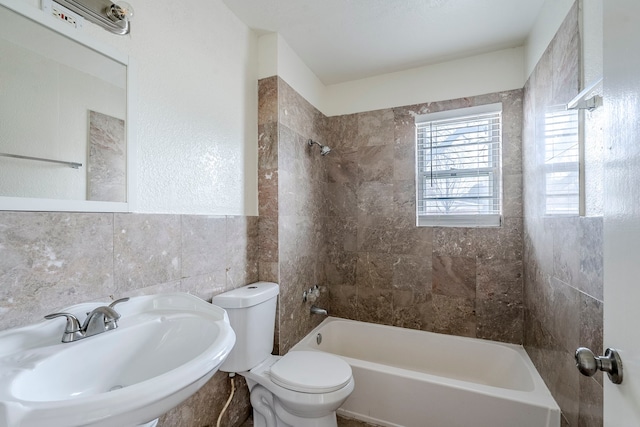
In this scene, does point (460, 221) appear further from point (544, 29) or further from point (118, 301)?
point (118, 301)

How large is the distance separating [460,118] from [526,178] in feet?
2.20

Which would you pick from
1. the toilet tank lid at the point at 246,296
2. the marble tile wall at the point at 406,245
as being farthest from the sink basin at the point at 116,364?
the marble tile wall at the point at 406,245

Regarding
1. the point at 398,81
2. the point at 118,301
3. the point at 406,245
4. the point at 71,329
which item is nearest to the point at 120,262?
the point at 118,301

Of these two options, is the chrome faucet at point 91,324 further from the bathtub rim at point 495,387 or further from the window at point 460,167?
the window at point 460,167

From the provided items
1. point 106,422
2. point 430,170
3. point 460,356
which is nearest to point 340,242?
point 430,170

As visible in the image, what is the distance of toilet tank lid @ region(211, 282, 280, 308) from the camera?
1.40 metres

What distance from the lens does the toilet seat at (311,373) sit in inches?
52.4

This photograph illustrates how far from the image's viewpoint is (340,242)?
244 centimetres

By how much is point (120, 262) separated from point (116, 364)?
1.21 ft

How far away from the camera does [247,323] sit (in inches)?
56.6

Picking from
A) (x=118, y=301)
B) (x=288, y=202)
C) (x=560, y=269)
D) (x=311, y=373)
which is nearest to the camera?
(x=118, y=301)

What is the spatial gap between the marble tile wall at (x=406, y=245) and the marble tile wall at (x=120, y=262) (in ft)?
3.44

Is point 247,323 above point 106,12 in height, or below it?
below

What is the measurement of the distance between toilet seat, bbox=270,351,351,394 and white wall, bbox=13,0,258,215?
3.06 feet
